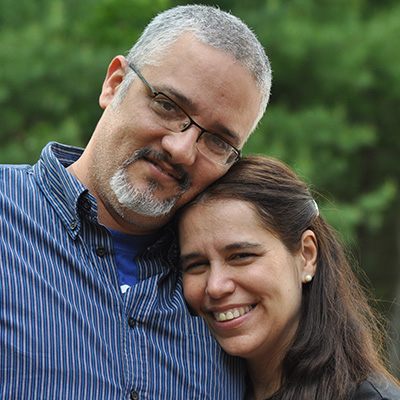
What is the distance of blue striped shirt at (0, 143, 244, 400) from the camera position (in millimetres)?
1729

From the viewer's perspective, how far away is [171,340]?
6.59 ft

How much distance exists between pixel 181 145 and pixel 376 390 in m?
1.00

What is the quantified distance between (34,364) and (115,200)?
0.61 m

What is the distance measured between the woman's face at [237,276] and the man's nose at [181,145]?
237mm

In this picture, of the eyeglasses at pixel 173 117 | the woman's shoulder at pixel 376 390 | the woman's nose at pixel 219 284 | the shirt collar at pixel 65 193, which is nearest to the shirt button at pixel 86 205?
the shirt collar at pixel 65 193

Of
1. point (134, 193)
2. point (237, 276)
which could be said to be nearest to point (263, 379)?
point (237, 276)

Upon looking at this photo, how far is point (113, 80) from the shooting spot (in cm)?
226

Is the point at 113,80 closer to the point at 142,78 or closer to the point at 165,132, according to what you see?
the point at 142,78

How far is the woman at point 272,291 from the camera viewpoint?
210 cm

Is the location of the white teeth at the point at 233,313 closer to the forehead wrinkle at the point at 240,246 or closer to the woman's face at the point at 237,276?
the woman's face at the point at 237,276

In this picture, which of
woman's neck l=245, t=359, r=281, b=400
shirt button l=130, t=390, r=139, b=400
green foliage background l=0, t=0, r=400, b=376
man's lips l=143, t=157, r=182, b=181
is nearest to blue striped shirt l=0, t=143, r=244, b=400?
shirt button l=130, t=390, r=139, b=400

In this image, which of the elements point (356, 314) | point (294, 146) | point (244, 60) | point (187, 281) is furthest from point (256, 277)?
point (294, 146)

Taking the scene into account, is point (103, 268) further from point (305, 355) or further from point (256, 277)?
point (305, 355)

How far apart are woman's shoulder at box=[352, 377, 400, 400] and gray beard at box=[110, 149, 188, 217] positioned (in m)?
0.88
